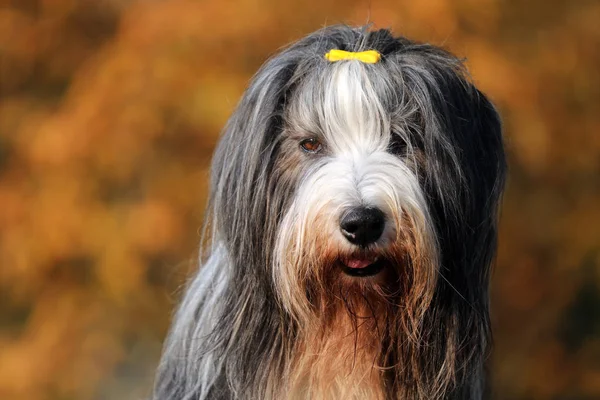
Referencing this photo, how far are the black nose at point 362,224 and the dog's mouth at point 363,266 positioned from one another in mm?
96

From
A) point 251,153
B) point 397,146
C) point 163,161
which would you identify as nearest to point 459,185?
point 397,146

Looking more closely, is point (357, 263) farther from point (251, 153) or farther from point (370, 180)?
point (251, 153)

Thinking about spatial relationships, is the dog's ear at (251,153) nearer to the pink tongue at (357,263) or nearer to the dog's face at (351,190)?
the dog's face at (351,190)

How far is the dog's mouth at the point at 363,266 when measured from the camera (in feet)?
8.88

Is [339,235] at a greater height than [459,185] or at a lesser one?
lesser

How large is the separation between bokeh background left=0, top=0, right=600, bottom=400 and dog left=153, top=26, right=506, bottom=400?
135 cm

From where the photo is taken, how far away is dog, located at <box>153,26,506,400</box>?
274cm

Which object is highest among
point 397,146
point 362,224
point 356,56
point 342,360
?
point 356,56

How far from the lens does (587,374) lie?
4875 mm

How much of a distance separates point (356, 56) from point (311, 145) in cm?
29

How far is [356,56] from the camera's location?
2.92 meters

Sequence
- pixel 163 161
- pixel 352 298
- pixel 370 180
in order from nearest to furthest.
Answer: pixel 370 180 → pixel 352 298 → pixel 163 161

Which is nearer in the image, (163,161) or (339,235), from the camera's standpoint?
(339,235)

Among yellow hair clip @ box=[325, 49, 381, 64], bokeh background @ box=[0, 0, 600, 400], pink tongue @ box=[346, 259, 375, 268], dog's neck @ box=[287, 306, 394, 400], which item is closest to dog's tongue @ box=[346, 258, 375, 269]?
pink tongue @ box=[346, 259, 375, 268]
